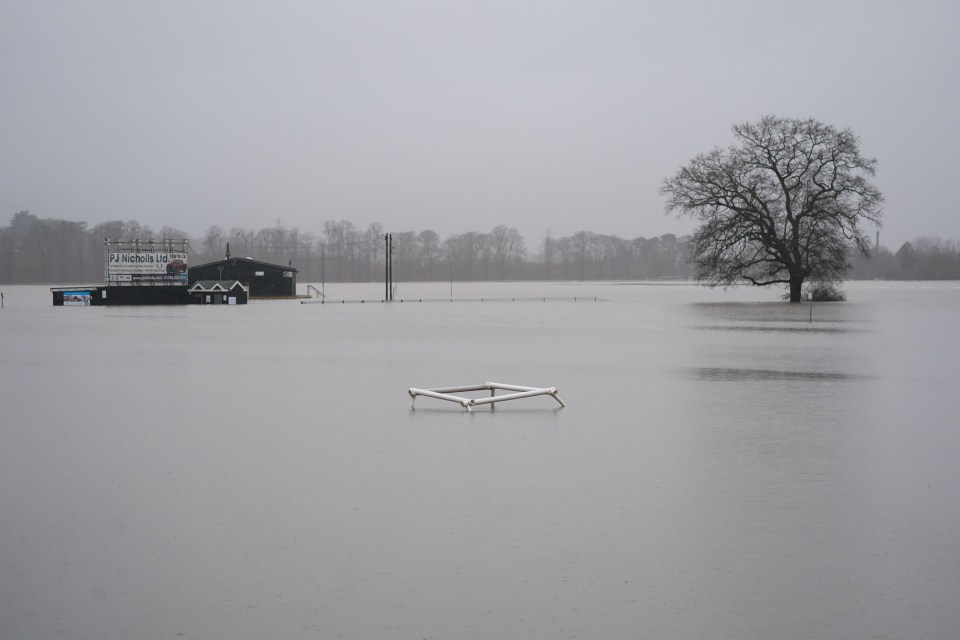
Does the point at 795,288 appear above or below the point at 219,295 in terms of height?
above

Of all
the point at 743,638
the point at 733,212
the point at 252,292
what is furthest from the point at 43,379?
the point at 252,292

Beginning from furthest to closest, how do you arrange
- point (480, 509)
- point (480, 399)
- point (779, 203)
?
1. point (779, 203)
2. point (480, 399)
3. point (480, 509)

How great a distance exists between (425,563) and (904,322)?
138ft

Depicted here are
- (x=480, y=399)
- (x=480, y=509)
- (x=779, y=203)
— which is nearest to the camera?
(x=480, y=509)

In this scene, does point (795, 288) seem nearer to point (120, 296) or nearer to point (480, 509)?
point (120, 296)

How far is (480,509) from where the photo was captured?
26.7ft

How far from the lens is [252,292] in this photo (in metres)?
88.4

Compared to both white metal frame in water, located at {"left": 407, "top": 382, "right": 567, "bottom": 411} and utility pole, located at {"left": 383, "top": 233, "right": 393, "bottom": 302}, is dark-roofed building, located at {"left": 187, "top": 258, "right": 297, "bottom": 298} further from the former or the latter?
white metal frame in water, located at {"left": 407, "top": 382, "right": 567, "bottom": 411}

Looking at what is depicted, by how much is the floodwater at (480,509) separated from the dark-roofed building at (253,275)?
223 feet

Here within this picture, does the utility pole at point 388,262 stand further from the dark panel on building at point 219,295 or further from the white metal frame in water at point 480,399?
the white metal frame in water at point 480,399

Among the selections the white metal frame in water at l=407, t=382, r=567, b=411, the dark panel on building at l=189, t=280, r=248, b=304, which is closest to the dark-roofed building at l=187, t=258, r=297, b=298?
the dark panel on building at l=189, t=280, r=248, b=304

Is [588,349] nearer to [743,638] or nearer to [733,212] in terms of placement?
[743,638]

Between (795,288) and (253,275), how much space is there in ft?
155

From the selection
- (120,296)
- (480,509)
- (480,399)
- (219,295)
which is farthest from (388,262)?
(480,509)
